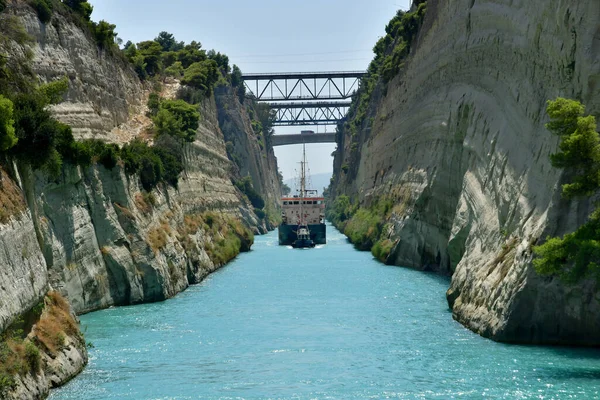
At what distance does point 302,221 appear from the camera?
8425 centimetres

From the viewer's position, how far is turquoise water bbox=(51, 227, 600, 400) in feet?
63.1

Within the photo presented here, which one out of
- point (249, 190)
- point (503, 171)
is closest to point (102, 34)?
point (503, 171)

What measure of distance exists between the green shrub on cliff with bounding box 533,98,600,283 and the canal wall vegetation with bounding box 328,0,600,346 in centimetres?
5

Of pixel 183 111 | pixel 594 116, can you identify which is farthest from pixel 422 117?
pixel 594 116

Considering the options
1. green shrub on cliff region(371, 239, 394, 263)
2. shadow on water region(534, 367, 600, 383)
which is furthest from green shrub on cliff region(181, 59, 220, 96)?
shadow on water region(534, 367, 600, 383)

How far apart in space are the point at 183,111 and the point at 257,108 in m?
91.0

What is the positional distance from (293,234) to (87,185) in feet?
164

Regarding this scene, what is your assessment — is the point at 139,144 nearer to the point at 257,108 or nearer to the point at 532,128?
the point at 532,128

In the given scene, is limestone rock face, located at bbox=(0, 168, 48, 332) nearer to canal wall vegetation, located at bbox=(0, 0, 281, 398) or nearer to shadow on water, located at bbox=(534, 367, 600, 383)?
canal wall vegetation, located at bbox=(0, 0, 281, 398)

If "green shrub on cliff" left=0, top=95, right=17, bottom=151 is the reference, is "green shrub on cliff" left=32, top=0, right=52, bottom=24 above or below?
above

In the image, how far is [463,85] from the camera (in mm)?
41750

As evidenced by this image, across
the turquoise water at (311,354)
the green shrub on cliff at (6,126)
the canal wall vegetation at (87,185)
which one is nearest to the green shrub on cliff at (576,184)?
the turquoise water at (311,354)

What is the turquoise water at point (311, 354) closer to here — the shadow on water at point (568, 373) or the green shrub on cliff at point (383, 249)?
the shadow on water at point (568, 373)

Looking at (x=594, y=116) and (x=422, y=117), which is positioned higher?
(x=422, y=117)
